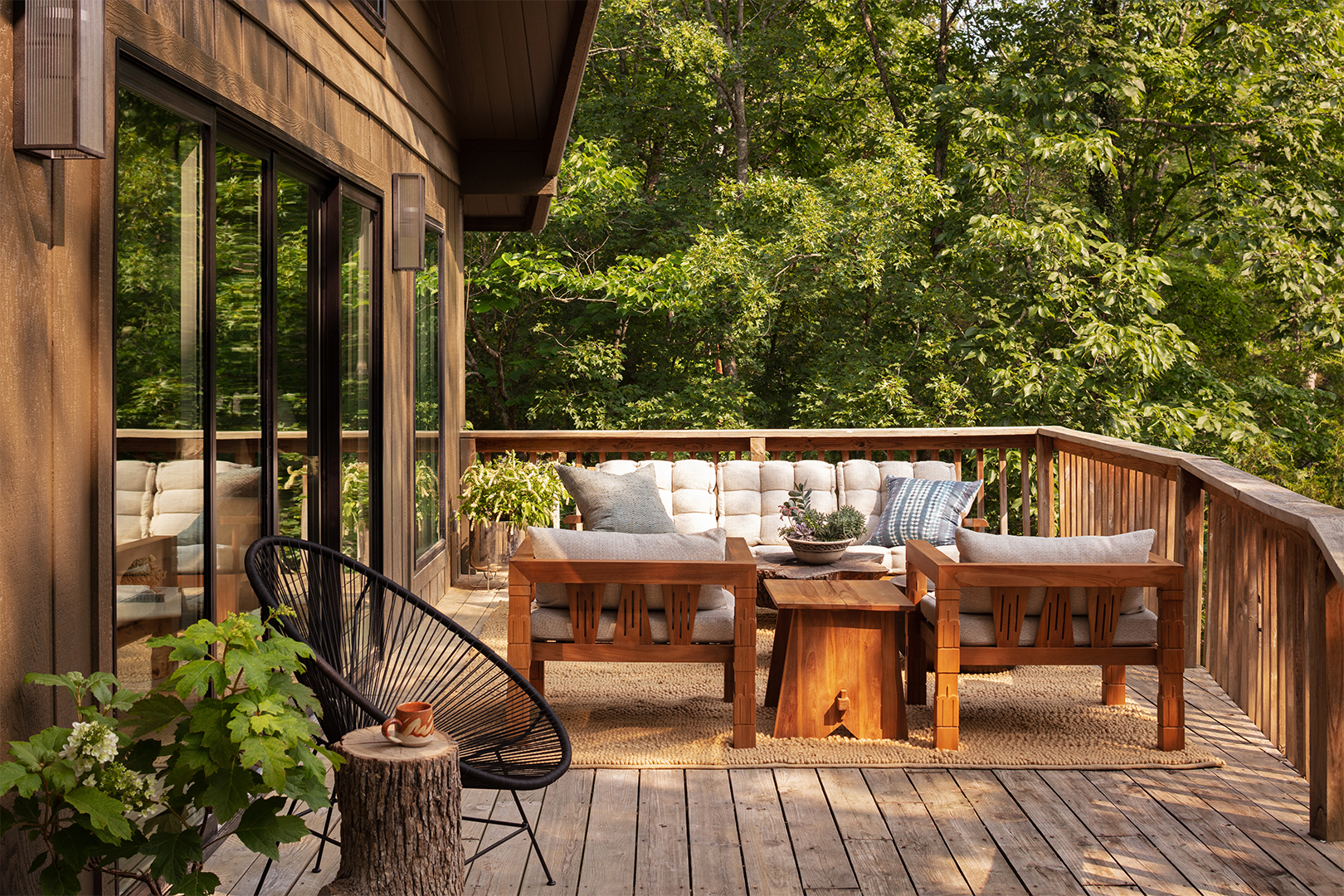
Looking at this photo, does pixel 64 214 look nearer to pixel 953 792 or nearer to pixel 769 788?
pixel 769 788

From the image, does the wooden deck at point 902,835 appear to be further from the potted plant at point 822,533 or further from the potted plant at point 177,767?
the potted plant at point 822,533

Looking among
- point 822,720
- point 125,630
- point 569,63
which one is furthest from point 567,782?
point 569,63

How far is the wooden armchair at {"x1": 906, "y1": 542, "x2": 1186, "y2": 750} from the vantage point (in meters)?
3.61

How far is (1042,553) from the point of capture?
12.1ft

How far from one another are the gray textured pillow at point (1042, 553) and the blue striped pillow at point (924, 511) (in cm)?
188

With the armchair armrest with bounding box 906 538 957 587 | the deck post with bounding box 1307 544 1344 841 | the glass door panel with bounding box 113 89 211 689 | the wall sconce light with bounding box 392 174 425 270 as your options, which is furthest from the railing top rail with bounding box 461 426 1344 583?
the glass door panel with bounding box 113 89 211 689

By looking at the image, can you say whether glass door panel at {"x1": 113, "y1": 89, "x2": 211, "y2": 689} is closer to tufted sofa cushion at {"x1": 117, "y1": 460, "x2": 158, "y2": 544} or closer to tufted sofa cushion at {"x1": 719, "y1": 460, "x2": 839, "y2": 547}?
tufted sofa cushion at {"x1": 117, "y1": 460, "x2": 158, "y2": 544}

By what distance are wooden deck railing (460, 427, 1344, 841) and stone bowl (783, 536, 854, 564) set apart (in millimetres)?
1413

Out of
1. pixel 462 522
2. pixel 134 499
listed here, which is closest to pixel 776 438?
pixel 462 522

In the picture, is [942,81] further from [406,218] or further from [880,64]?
[406,218]

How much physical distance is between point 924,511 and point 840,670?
211 cm

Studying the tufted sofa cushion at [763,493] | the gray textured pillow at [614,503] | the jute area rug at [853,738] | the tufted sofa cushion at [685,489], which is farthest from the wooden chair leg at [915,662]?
the tufted sofa cushion at [685,489]

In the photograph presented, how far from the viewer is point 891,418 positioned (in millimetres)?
11562

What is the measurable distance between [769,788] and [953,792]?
1.85ft
